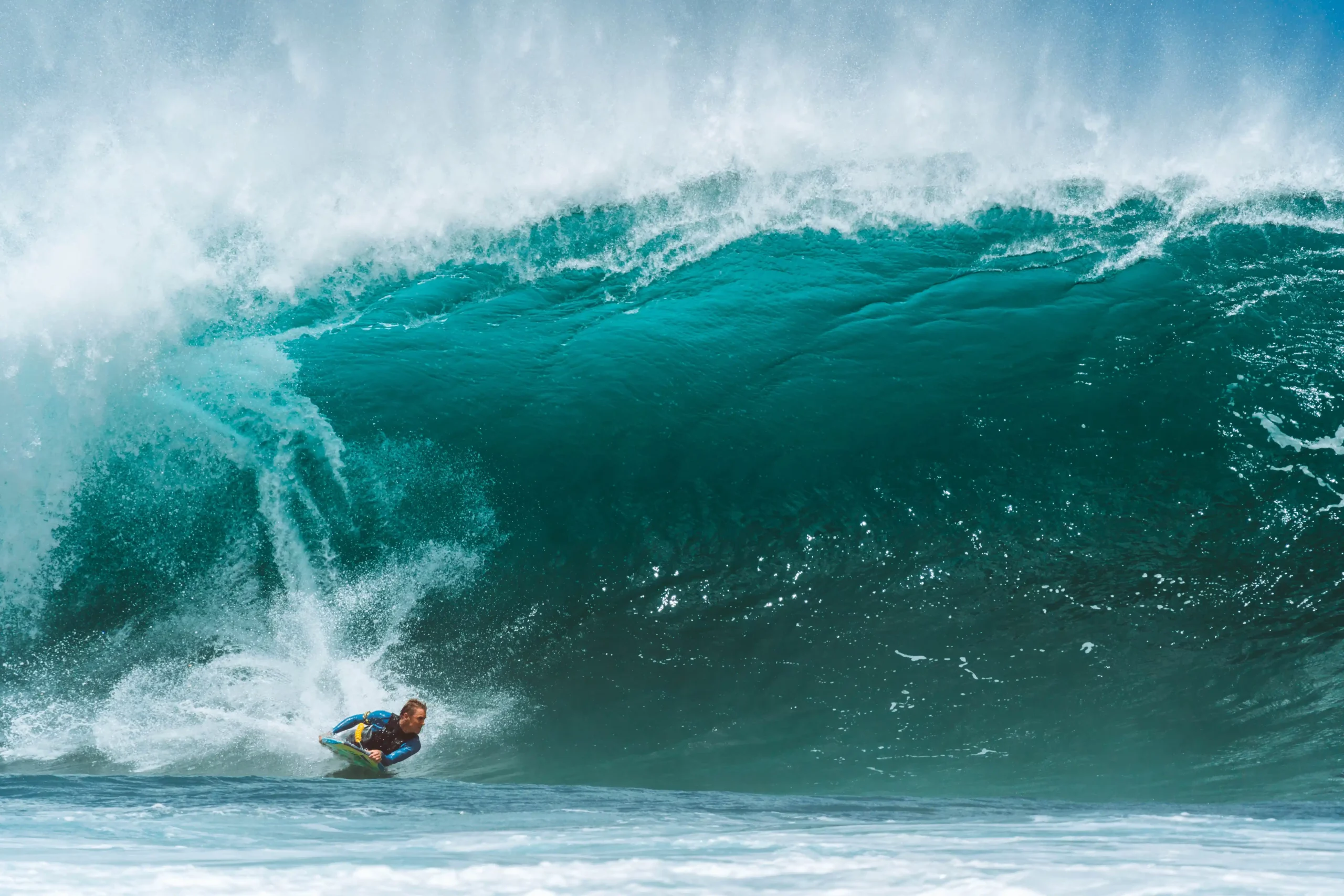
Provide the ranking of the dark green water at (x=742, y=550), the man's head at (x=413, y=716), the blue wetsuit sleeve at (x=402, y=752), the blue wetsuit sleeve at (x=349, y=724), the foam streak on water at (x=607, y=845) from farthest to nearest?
the dark green water at (x=742, y=550) → the blue wetsuit sleeve at (x=349, y=724) → the blue wetsuit sleeve at (x=402, y=752) → the man's head at (x=413, y=716) → the foam streak on water at (x=607, y=845)

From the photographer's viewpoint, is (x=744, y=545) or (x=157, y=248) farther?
(x=157, y=248)

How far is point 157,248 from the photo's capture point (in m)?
13.6

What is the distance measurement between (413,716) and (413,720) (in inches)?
1.0

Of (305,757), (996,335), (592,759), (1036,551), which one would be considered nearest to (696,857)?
(592,759)

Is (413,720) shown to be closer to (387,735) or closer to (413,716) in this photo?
(413,716)

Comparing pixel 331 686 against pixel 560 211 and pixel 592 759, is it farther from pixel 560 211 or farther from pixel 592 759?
pixel 560 211

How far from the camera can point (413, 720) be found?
7.33 metres

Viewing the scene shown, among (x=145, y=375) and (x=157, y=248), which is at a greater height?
(x=157, y=248)

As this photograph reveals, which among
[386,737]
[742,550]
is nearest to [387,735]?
[386,737]

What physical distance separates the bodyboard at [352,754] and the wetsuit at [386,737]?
0.06 metres

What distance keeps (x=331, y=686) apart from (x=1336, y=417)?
10.8m

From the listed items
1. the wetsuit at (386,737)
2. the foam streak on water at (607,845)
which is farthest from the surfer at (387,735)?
the foam streak on water at (607,845)

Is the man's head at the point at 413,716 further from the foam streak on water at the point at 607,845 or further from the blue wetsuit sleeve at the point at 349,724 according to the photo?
the foam streak on water at the point at 607,845

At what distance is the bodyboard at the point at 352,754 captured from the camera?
7.46 metres
